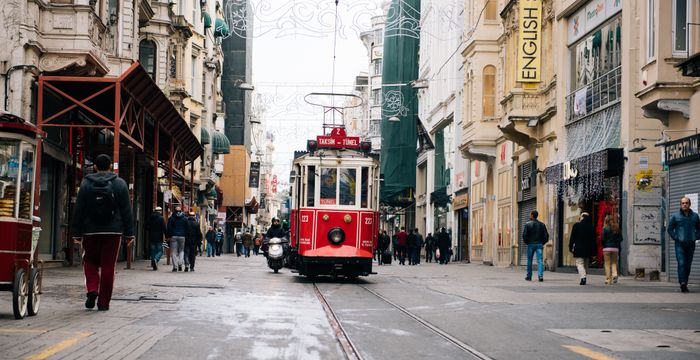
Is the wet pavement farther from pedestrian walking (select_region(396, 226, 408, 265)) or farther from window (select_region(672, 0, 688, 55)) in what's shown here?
pedestrian walking (select_region(396, 226, 408, 265))

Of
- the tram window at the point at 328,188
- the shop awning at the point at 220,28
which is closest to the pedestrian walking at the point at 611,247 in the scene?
the tram window at the point at 328,188

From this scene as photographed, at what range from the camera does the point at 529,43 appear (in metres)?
35.2

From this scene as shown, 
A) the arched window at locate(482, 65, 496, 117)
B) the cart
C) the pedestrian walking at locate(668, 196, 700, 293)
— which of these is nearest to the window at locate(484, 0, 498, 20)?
the arched window at locate(482, 65, 496, 117)

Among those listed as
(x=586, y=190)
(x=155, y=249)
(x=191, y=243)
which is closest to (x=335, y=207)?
(x=191, y=243)

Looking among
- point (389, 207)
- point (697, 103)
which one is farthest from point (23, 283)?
point (389, 207)

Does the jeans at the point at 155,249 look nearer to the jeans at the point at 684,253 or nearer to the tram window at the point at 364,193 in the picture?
the tram window at the point at 364,193

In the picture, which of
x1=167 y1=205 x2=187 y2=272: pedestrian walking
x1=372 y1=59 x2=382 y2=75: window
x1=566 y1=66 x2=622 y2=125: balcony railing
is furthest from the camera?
x1=372 y1=59 x2=382 y2=75: window

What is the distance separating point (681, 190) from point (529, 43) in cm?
1313

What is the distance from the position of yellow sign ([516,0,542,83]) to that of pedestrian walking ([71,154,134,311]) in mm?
24238

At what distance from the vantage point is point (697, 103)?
22594mm

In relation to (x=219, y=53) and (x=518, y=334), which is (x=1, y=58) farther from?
(x=219, y=53)

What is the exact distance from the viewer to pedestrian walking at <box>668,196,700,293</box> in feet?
64.0

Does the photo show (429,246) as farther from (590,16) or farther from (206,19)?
(590,16)

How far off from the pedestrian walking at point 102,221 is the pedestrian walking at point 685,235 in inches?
430
